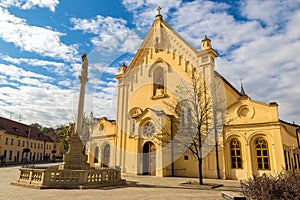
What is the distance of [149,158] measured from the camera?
22.5m

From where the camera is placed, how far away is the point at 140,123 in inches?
915

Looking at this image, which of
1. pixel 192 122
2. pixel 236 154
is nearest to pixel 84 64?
pixel 192 122

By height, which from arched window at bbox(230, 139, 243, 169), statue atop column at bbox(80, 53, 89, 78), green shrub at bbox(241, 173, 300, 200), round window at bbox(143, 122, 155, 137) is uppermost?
statue atop column at bbox(80, 53, 89, 78)

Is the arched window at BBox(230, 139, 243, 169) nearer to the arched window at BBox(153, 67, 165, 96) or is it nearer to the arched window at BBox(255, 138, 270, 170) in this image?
the arched window at BBox(255, 138, 270, 170)

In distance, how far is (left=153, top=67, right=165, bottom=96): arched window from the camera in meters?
24.6

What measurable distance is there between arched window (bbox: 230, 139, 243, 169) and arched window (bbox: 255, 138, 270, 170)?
1.33m

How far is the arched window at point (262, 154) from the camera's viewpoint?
57.4ft

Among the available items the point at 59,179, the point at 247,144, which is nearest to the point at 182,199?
the point at 59,179

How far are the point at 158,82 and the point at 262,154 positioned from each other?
12755 mm

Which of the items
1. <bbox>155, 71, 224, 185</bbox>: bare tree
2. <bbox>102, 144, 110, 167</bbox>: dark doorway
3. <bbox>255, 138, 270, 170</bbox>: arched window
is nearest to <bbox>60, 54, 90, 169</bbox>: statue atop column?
<bbox>155, 71, 224, 185</bbox>: bare tree

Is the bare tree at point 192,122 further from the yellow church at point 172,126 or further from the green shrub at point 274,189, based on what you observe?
the green shrub at point 274,189

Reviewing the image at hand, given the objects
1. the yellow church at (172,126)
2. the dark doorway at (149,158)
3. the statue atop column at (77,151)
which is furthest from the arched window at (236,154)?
the statue atop column at (77,151)

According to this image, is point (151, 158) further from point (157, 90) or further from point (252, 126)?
point (252, 126)

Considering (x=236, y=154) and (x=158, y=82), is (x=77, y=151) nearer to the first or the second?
(x=158, y=82)
